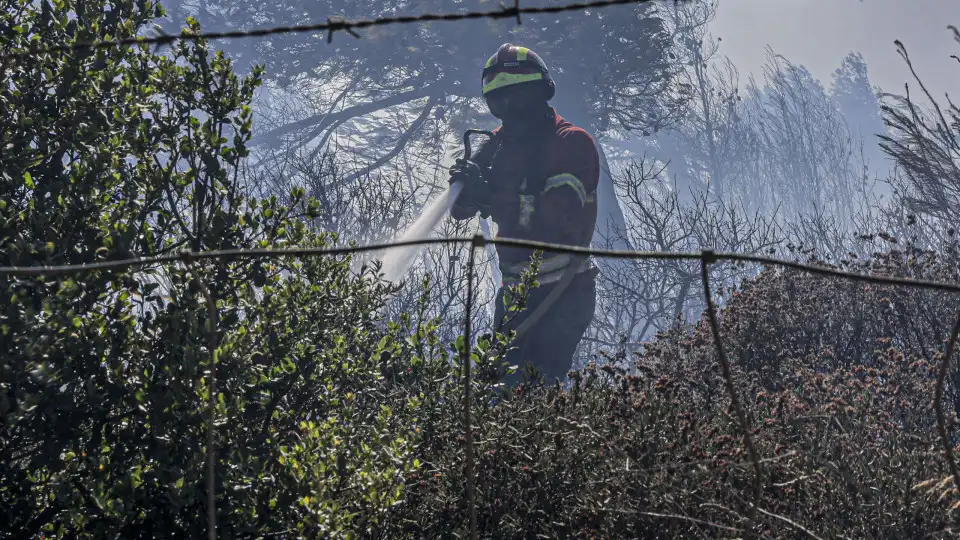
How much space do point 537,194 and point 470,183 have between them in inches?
22.0

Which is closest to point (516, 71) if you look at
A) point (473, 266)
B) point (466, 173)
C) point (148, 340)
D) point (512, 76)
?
point (512, 76)

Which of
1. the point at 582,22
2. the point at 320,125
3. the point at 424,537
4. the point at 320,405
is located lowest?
the point at 424,537

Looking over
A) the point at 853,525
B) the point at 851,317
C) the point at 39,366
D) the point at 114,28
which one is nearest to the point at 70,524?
the point at 39,366

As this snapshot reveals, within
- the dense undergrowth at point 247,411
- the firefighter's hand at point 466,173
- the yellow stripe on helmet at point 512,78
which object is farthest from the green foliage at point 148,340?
the yellow stripe on helmet at point 512,78

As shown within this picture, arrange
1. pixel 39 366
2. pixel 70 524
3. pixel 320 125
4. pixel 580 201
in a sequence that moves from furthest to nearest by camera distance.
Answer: pixel 320 125 < pixel 580 201 < pixel 70 524 < pixel 39 366

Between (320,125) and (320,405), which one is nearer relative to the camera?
(320,405)

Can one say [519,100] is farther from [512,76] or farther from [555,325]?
[555,325]

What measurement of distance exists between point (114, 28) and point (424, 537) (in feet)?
7.68

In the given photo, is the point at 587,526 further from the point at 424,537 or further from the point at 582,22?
the point at 582,22

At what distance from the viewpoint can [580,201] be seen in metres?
7.75

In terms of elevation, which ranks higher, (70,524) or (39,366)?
(39,366)

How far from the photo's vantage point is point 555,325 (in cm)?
804

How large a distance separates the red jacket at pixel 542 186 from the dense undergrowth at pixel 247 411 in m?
3.57

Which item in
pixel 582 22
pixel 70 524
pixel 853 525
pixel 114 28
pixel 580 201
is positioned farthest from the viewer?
pixel 582 22
